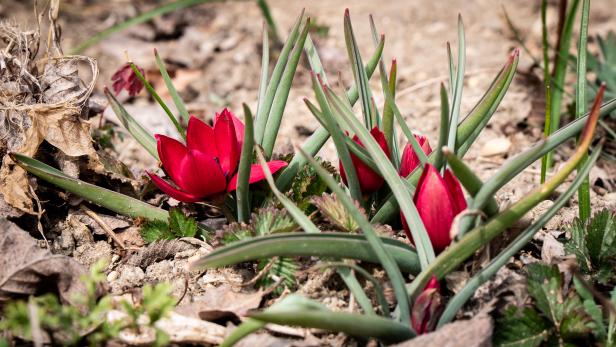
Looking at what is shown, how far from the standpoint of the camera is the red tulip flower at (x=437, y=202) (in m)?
1.24

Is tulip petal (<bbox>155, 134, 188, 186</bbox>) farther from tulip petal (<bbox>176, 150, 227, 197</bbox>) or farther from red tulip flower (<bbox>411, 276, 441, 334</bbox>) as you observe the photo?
red tulip flower (<bbox>411, 276, 441, 334</bbox>)

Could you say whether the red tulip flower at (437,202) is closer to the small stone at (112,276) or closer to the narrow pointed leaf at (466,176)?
the narrow pointed leaf at (466,176)

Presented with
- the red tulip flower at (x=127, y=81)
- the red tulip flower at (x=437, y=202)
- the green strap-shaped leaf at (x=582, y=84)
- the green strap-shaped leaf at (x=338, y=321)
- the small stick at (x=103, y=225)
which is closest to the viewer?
the green strap-shaped leaf at (x=338, y=321)

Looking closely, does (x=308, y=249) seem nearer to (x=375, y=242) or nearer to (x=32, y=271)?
(x=375, y=242)

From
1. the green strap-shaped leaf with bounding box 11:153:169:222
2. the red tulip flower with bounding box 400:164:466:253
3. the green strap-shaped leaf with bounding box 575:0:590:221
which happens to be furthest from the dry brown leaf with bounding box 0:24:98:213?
the green strap-shaped leaf with bounding box 575:0:590:221

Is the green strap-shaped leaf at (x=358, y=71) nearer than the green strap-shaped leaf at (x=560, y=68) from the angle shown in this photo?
Yes

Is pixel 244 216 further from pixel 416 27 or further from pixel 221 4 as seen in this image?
pixel 221 4

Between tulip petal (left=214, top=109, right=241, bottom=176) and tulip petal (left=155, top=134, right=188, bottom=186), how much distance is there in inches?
4.0

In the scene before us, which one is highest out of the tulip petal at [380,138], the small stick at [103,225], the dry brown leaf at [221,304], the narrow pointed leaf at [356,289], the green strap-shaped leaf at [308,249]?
the tulip petal at [380,138]

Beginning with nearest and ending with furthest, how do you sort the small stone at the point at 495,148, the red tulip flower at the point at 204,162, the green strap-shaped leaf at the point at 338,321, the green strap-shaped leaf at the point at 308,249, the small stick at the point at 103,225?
the green strap-shaped leaf at the point at 338,321
the green strap-shaped leaf at the point at 308,249
the red tulip flower at the point at 204,162
the small stick at the point at 103,225
the small stone at the point at 495,148

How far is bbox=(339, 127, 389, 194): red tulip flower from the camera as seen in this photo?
1.42 m

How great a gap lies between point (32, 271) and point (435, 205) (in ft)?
2.76

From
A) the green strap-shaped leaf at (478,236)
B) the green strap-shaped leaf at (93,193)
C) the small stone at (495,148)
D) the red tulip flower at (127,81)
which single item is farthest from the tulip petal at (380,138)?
the small stone at (495,148)

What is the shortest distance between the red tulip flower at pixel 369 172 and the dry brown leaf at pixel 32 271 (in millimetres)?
633
